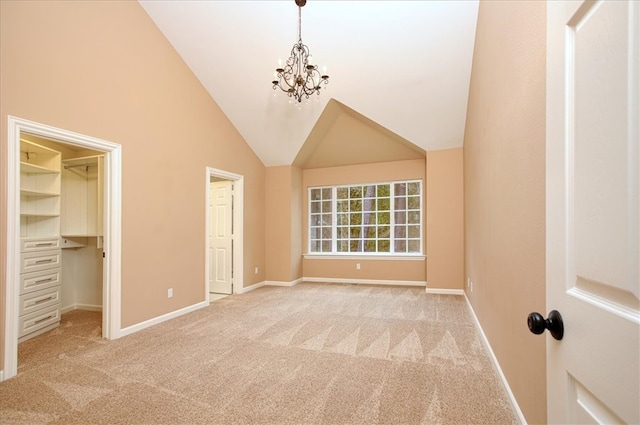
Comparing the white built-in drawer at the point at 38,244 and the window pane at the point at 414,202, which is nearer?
the white built-in drawer at the point at 38,244

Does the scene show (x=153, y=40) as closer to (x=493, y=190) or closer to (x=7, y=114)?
(x=7, y=114)

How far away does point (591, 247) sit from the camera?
650 mm

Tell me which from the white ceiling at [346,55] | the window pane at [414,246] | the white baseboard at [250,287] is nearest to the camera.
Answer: the white ceiling at [346,55]

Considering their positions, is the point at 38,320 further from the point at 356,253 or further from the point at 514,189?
the point at 356,253

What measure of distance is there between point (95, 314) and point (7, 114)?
115 inches

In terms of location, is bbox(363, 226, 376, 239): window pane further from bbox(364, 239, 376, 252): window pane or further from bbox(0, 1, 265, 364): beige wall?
bbox(0, 1, 265, 364): beige wall

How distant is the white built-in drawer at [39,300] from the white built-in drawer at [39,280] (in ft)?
0.16

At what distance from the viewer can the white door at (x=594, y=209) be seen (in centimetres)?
54

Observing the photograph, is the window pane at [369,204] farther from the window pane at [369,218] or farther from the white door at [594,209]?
the white door at [594,209]

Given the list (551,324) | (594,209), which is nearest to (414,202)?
(551,324)

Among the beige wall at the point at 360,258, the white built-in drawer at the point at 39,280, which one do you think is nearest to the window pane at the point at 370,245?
the beige wall at the point at 360,258

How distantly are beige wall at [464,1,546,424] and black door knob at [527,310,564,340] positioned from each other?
2.71 ft

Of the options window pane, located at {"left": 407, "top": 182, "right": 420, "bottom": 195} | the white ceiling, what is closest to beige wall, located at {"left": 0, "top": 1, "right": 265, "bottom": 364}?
the white ceiling

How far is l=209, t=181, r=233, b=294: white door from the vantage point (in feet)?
18.4
